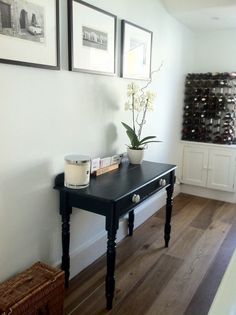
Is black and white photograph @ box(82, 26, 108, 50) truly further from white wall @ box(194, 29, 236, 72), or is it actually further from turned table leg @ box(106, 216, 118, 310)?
white wall @ box(194, 29, 236, 72)

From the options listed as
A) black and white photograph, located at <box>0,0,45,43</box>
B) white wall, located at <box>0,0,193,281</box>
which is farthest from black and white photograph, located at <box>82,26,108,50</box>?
black and white photograph, located at <box>0,0,45,43</box>

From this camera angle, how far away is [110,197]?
5.81ft

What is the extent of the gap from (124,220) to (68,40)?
167 centimetres

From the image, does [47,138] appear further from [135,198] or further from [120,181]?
[135,198]

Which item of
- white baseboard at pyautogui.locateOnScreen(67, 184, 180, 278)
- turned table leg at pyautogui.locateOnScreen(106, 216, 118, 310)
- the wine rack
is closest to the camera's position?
turned table leg at pyautogui.locateOnScreen(106, 216, 118, 310)

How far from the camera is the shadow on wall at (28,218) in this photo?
5.58 ft

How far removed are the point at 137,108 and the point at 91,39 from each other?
0.77 meters

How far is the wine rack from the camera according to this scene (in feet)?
12.4

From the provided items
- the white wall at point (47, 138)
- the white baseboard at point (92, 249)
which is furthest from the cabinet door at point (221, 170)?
the white wall at point (47, 138)

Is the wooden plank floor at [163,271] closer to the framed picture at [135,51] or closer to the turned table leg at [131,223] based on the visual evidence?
the turned table leg at [131,223]

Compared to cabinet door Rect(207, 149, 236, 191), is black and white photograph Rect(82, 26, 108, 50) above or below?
above

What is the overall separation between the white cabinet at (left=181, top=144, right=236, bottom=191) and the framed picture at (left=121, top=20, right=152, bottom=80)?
145cm

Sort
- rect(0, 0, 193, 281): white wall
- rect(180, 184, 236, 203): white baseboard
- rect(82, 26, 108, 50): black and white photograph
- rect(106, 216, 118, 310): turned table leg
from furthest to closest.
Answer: rect(180, 184, 236, 203): white baseboard, rect(82, 26, 108, 50): black and white photograph, rect(106, 216, 118, 310): turned table leg, rect(0, 0, 193, 281): white wall

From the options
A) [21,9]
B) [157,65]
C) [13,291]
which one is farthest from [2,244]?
[157,65]
